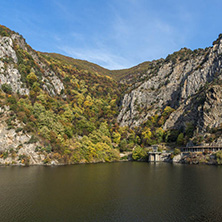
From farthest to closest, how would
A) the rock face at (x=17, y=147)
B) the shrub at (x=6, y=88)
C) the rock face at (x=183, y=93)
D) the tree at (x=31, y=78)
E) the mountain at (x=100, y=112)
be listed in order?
the tree at (x=31, y=78), the shrub at (x=6, y=88), the rock face at (x=183, y=93), the mountain at (x=100, y=112), the rock face at (x=17, y=147)

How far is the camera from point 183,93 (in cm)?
14788

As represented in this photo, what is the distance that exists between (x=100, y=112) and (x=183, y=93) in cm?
7850

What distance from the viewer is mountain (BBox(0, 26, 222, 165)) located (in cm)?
9375

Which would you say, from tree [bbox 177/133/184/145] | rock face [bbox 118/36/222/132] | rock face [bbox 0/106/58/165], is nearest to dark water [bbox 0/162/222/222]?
rock face [bbox 0/106/58/165]

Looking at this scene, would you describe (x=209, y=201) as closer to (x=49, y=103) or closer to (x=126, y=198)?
(x=126, y=198)

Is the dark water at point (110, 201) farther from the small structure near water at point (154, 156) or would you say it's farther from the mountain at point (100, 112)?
the small structure near water at point (154, 156)

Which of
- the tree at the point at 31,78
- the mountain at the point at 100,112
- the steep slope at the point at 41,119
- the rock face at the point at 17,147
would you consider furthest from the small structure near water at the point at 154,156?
the tree at the point at 31,78

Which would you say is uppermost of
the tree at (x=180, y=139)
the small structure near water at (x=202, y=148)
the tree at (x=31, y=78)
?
the tree at (x=31, y=78)

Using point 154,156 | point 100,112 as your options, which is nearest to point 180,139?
point 154,156

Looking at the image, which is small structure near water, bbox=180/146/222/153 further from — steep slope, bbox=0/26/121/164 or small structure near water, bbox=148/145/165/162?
steep slope, bbox=0/26/121/164

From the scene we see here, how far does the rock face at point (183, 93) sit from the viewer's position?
362 ft

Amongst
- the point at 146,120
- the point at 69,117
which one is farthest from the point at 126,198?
the point at 146,120

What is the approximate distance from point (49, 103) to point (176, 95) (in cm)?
10269

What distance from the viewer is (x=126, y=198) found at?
3603cm
